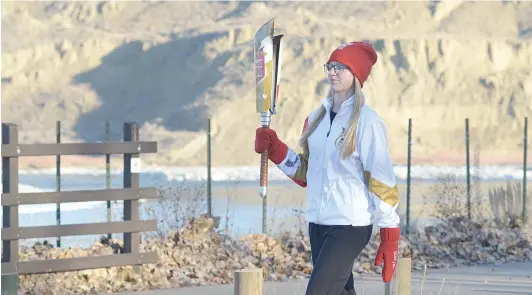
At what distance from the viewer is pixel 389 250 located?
22.4 ft

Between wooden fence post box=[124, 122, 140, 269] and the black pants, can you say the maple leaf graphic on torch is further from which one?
wooden fence post box=[124, 122, 140, 269]

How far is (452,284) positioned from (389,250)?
18.5 feet

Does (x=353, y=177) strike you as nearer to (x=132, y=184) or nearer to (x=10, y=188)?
(x=10, y=188)

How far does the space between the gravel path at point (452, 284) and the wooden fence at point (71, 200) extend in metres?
0.72

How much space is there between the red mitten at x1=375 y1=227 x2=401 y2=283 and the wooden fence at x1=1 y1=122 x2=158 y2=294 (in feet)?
18.7

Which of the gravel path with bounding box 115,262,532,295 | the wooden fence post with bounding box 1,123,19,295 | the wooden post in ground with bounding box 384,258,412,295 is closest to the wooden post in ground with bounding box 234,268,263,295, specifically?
the wooden post in ground with bounding box 384,258,412,295

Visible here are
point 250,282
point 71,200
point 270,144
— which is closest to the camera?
point 250,282

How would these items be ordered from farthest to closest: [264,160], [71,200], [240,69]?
[240,69] < [71,200] < [264,160]

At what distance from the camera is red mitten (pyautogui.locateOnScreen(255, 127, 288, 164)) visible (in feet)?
24.1

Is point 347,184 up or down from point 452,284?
up

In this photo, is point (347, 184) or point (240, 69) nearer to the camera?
point (347, 184)

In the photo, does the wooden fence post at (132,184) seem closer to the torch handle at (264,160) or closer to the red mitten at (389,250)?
the torch handle at (264,160)

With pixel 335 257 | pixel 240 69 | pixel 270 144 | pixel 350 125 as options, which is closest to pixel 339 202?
pixel 335 257

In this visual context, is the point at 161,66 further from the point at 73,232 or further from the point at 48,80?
the point at 73,232
